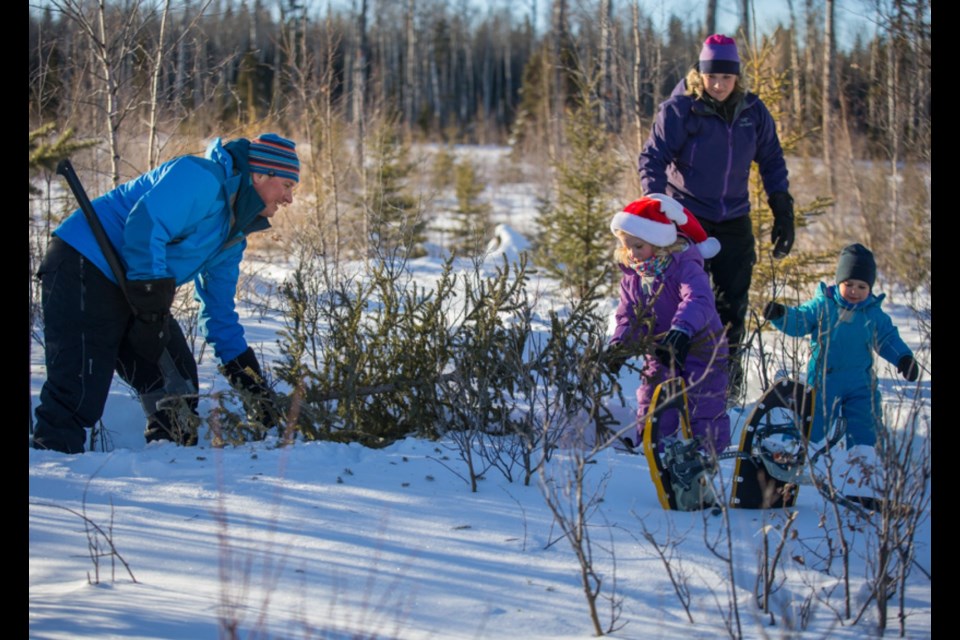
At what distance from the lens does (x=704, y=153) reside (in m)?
4.75

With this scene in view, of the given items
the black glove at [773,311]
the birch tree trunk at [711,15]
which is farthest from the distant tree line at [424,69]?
the black glove at [773,311]

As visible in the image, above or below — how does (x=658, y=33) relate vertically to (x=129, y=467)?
above

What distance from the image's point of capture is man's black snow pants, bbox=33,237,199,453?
364 centimetres

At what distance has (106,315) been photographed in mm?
3707

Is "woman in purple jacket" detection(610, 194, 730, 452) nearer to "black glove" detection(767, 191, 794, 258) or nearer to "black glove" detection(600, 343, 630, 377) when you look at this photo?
"black glove" detection(600, 343, 630, 377)

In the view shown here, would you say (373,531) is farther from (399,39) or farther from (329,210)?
(399,39)

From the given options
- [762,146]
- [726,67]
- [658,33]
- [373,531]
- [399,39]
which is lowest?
[373,531]

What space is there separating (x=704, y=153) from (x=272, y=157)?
2335 millimetres

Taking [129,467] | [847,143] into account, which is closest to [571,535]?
[129,467]

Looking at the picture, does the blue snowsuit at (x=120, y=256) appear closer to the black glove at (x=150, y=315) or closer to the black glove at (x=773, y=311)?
the black glove at (x=150, y=315)

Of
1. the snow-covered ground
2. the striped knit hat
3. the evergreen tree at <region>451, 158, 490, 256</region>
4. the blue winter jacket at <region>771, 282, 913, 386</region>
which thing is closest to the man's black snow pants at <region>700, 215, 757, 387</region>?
the blue winter jacket at <region>771, 282, 913, 386</region>

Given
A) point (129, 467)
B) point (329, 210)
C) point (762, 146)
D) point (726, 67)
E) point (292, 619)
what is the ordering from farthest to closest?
point (329, 210) < point (762, 146) < point (726, 67) < point (129, 467) < point (292, 619)
